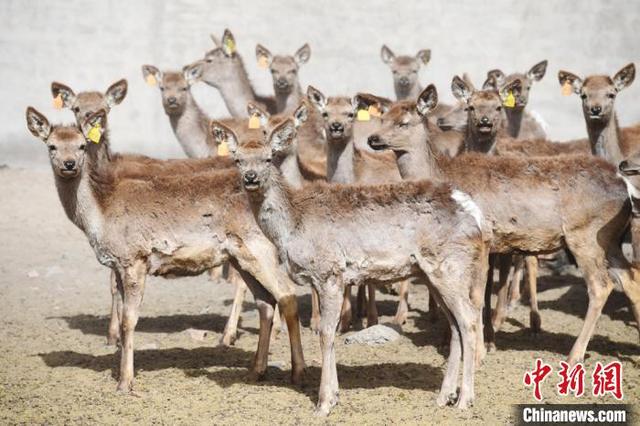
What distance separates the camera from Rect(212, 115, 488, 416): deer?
24.7 feet

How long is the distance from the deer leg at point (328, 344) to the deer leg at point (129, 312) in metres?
1.65

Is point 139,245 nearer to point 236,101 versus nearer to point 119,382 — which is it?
point 119,382

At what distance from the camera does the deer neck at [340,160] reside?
10344mm

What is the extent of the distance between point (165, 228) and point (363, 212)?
5.92 feet

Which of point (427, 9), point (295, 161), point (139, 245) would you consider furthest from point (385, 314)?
point (427, 9)

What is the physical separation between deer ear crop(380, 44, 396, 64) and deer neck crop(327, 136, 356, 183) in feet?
18.2

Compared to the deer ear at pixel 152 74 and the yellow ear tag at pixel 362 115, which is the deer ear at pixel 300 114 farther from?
the deer ear at pixel 152 74

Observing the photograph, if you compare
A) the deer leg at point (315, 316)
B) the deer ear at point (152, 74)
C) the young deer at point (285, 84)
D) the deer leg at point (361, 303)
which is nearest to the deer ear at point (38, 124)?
the deer leg at point (315, 316)

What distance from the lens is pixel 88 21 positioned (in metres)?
18.3

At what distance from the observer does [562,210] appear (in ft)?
29.5

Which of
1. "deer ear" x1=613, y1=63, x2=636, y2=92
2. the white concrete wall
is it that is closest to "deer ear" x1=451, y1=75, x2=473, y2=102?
"deer ear" x1=613, y1=63, x2=636, y2=92

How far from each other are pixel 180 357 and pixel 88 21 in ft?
34.9

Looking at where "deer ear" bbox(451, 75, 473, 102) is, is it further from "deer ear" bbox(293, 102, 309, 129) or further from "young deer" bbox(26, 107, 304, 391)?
"young deer" bbox(26, 107, 304, 391)

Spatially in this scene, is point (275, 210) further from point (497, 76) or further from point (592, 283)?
point (497, 76)
